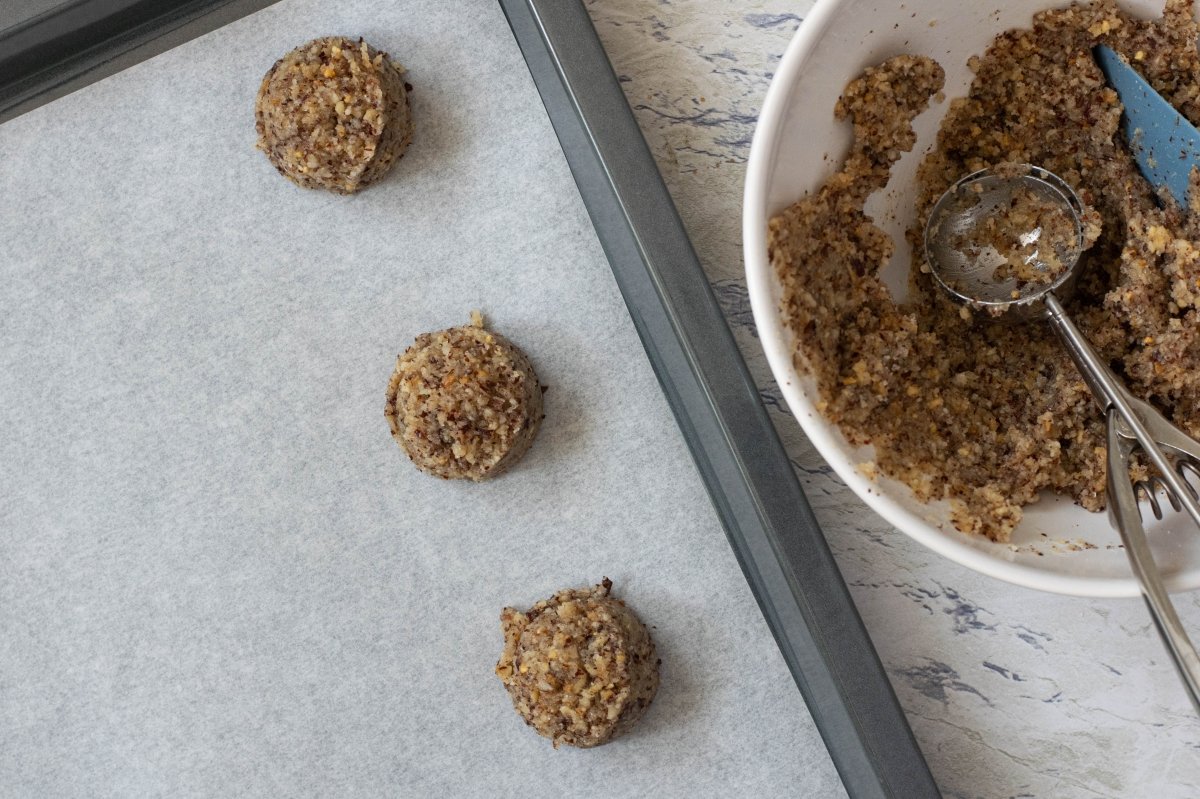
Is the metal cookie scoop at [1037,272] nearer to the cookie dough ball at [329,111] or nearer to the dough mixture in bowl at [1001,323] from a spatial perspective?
the dough mixture in bowl at [1001,323]

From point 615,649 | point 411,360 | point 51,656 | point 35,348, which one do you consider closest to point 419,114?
point 411,360

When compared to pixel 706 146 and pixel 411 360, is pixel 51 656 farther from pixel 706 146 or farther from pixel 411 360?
pixel 706 146

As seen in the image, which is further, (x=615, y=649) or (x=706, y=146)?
(x=706, y=146)

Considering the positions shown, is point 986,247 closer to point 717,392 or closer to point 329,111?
point 717,392

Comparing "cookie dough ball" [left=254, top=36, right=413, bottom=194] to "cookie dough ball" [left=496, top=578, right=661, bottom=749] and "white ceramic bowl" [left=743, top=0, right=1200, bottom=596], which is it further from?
"cookie dough ball" [left=496, top=578, right=661, bottom=749]

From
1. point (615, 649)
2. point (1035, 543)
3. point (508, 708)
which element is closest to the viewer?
point (1035, 543)

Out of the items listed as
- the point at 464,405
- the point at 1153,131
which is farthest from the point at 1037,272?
the point at 464,405

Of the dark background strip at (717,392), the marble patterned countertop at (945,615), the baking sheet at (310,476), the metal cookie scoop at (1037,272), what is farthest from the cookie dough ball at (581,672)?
the metal cookie scoop at (1037,272)
